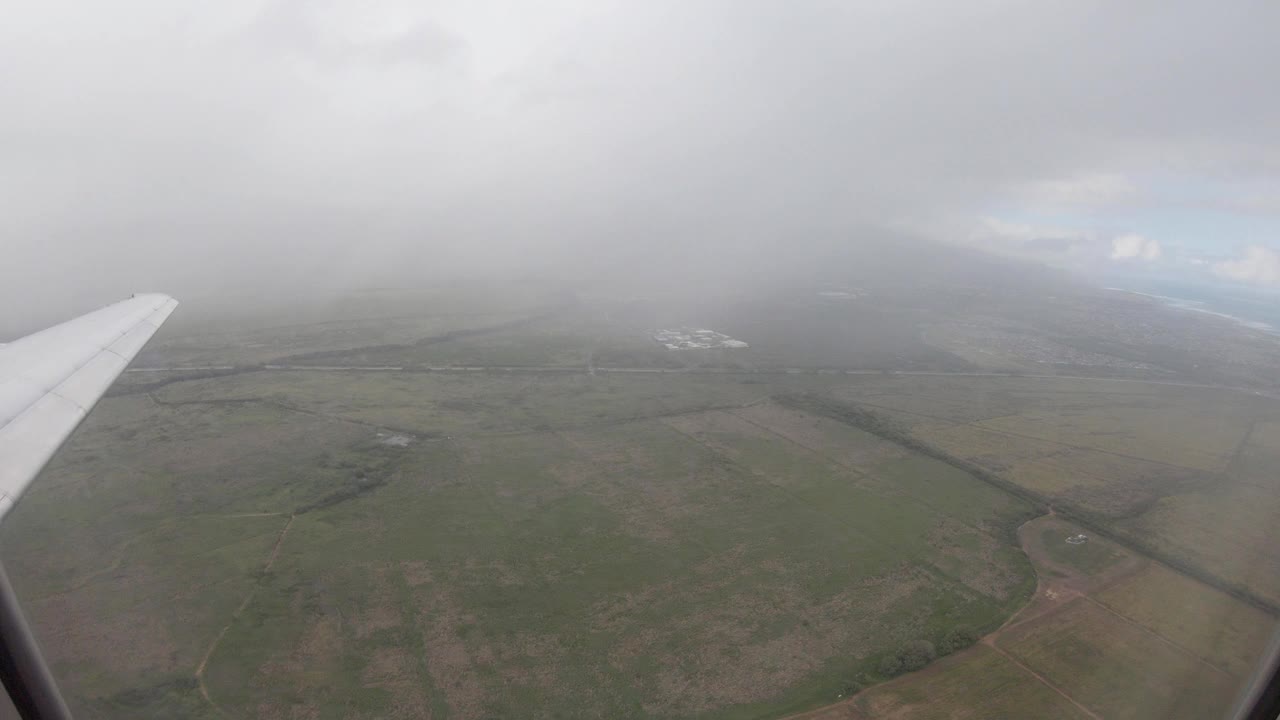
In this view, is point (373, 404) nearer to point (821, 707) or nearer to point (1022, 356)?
point (821, 707)

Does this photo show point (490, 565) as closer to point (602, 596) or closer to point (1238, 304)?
point (602, 596)

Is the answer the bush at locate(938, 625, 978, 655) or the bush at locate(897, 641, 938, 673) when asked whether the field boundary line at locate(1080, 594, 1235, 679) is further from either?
the bush at locate(897, 641, 938, 673)

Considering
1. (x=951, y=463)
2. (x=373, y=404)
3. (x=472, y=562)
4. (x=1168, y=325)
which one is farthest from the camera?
(x=1168, y=325)

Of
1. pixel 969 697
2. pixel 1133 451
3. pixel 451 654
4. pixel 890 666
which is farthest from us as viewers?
pixel 1133 451

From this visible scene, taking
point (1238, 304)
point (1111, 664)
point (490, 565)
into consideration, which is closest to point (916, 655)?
point (1111, 664)

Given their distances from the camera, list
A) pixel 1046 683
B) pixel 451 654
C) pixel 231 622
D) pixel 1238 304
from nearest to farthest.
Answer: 1. pixel 1046 683
2. pixel 451 654
3. pixel 231 622
4. pixel 1238 304

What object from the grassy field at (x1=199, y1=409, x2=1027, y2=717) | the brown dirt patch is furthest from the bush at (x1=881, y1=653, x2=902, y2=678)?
the brown dirt patch

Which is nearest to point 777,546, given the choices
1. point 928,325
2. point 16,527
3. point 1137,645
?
point 1137,645
